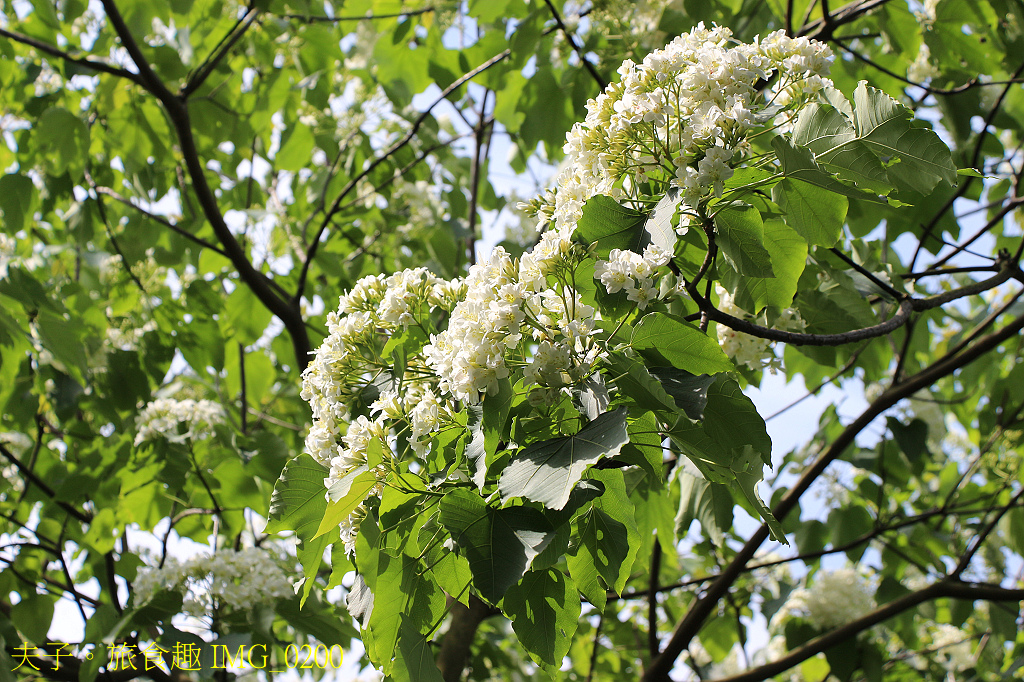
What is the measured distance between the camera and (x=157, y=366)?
3.30m

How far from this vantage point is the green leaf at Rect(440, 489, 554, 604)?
97cm

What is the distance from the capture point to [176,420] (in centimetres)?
271

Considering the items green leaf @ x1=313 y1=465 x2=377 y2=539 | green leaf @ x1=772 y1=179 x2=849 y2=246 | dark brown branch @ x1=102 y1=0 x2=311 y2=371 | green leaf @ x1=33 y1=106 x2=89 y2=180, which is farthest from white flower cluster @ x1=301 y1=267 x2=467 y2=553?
green leaf @ x1=33 y1=106 x2=89 y2=180

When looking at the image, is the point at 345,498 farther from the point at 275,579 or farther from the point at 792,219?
the point at 275,579

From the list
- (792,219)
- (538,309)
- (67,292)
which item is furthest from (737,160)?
(67,292)

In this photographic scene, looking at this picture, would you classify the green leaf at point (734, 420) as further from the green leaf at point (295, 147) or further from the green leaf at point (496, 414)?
the green leaf at point (295, 147)

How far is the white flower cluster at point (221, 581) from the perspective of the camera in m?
2.36

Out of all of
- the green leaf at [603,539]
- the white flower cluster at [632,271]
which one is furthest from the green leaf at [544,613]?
the white flower cluster at [632,271]

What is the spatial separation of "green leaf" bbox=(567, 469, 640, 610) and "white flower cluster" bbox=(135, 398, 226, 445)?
1.84 m

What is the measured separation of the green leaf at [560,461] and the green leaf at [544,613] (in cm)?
32

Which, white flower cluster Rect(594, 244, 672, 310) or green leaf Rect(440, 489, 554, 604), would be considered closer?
green leaf Rect(440, 489, 554, 604)

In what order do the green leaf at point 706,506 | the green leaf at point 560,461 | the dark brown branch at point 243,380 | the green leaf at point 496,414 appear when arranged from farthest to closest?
the dark brown branch at point 243,380
the green leaf at point 706,506
the green leaf at point 496,414
the green leaf at point 560,461

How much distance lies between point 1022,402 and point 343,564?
295 cm

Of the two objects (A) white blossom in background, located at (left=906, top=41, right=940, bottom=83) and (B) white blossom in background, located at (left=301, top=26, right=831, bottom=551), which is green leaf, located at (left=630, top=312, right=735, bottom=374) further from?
(A) white blossom in background, located at (left=906, top=41, right=940, bottom=83)
